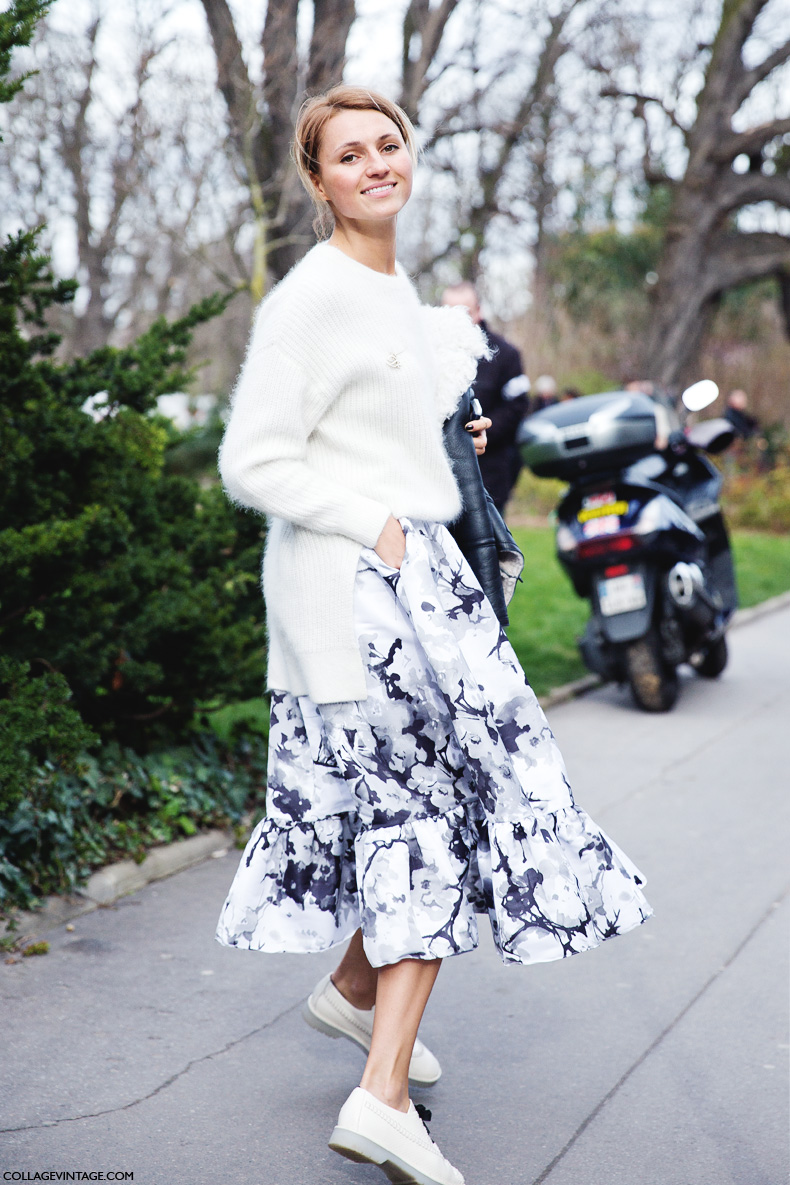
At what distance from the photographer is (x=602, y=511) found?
626 cm

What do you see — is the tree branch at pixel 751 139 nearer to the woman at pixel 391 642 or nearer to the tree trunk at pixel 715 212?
the tree trunk at pixel 715 212

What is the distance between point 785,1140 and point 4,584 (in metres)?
2.51

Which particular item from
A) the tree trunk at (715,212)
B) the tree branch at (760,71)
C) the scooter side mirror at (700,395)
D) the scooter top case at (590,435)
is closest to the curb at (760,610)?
the scooter top case at (590,435)

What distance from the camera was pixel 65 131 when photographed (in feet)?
44.9

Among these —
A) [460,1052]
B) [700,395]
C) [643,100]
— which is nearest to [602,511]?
[700,395]

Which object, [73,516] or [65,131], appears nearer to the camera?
[73,516]

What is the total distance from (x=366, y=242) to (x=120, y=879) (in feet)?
7.75

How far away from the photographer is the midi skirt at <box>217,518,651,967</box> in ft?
7.54

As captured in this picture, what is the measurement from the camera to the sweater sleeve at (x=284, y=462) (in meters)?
2.23

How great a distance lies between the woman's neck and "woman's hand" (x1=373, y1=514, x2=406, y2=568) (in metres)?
0.52

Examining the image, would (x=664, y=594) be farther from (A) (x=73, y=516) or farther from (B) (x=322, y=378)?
(B) (x=322, y=378)

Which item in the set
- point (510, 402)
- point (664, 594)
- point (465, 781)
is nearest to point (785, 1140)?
point (465, 781)

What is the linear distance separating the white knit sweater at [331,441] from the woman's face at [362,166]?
0.10m

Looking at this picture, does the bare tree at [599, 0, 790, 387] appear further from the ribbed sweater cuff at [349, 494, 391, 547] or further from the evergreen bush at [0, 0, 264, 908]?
the ribbed sweater cuff at [349, 494, 391, 547]
